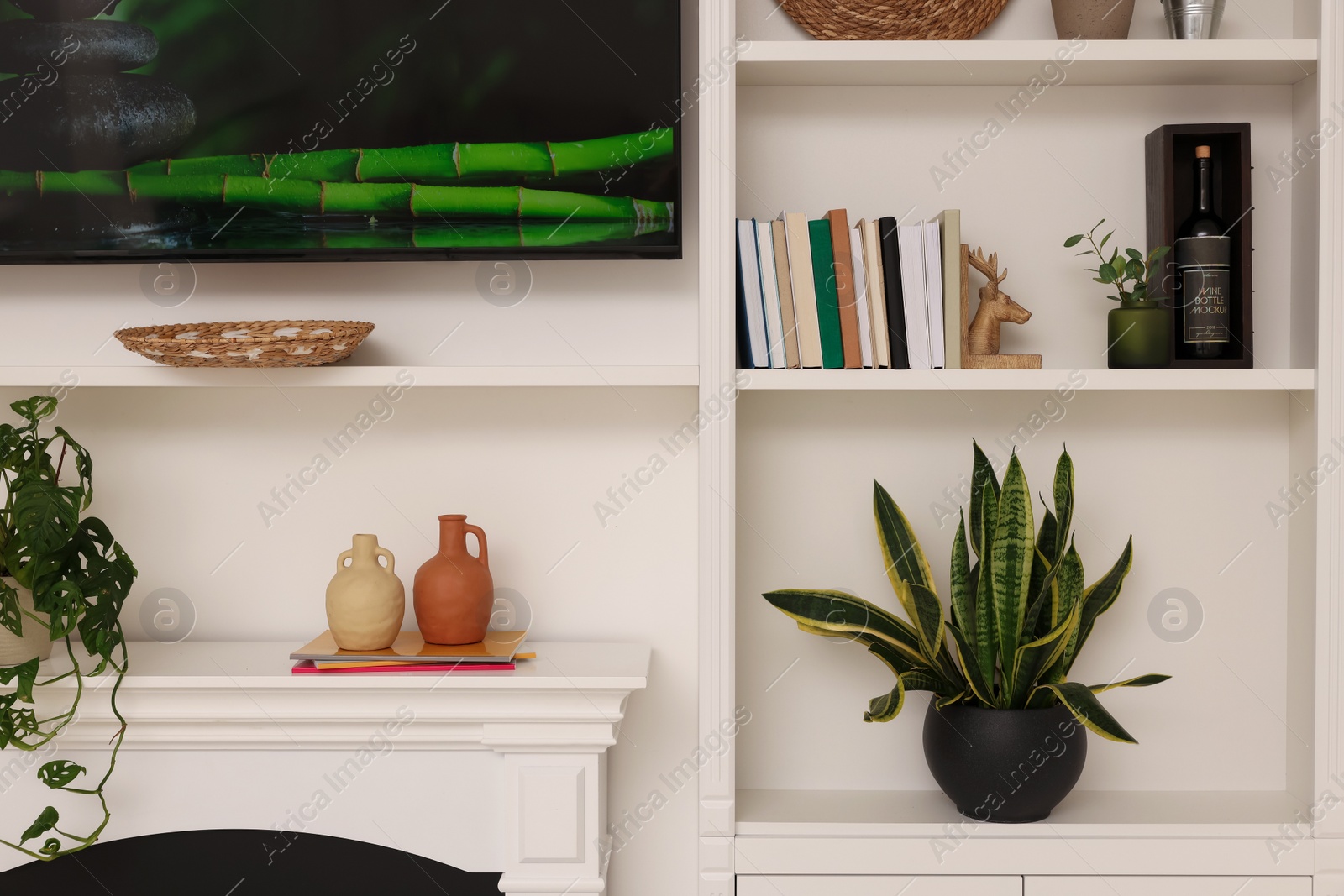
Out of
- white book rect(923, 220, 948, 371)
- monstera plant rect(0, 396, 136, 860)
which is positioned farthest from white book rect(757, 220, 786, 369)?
monstera plant rect(0, 396, 136, 860)

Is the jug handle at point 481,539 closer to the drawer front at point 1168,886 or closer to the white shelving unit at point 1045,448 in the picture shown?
the white shelving unit at point 1045,448

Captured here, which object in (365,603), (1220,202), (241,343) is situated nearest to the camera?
(241,343)

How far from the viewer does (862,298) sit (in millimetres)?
1475

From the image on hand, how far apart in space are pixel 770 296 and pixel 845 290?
117mm

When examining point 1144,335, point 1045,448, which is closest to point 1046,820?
point 1045,448

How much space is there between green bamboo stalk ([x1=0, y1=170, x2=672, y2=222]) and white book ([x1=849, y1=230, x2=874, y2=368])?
1.36 ft

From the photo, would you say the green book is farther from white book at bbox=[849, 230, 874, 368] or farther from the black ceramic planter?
the black ceramic planter

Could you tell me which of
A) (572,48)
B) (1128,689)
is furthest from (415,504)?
(1128,689)

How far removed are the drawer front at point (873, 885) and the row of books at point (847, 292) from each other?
78cm

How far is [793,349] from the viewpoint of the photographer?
148 cm

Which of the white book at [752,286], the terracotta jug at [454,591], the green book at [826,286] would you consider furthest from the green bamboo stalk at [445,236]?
the terracotta jug at [454,591]

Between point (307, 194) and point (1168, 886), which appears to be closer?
point (1168, 886)

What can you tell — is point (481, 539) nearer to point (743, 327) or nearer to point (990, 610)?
point (743, 327)

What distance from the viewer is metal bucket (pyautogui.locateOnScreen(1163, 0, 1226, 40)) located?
1504 millimetres
